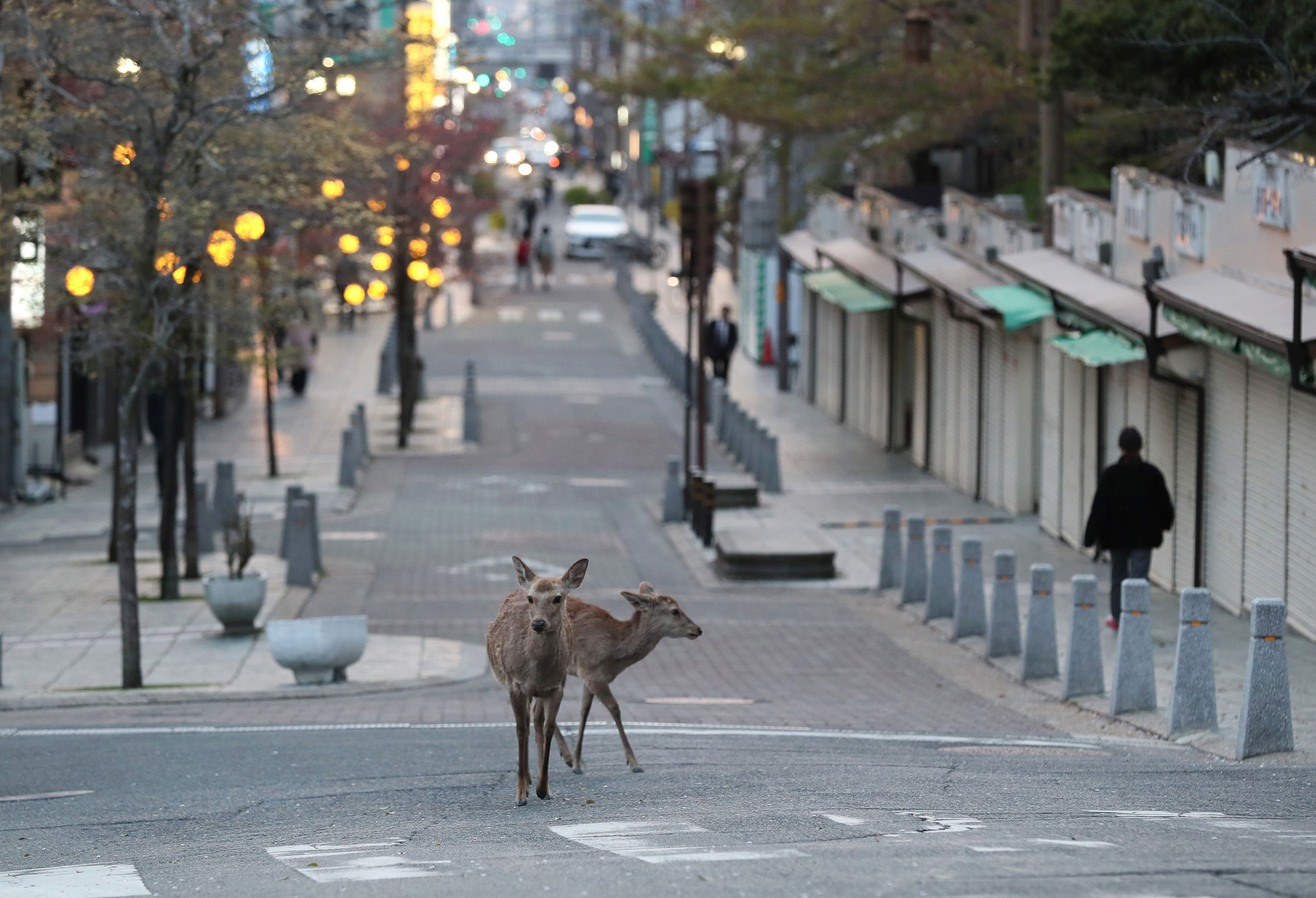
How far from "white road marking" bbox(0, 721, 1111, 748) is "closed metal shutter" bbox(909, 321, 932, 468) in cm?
Answer: 1697

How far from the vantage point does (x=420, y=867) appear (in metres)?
8.01

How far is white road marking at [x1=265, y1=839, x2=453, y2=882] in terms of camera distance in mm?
7820

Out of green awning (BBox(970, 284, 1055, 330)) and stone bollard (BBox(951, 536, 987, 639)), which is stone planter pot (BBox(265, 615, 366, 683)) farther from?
green awning (BBox(970, 284, 1055, 330))

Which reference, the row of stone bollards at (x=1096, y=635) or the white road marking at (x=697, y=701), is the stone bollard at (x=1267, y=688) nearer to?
the row of stone bollards at (x=1096, y=635)

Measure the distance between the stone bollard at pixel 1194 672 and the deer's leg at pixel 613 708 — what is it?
12.6 ft

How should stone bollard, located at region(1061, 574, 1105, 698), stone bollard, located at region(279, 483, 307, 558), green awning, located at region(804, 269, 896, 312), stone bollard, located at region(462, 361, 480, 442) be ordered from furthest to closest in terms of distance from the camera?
stone bollard, located at region(462, 361, 480, 442), green awning, located at region(804, 269, 896, 312), stone bollard, located at region(279, 483, 307, 558), stone bollard, located at region(1061, 574, 1105, 698)

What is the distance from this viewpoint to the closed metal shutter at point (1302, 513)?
15898 mm

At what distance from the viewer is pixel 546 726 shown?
32.4 feet

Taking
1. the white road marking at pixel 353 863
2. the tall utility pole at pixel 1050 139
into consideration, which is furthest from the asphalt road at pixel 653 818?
the tall utility pole at pixel 1050 139

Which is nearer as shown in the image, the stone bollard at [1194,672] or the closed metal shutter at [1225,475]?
the stone bollard at [1194,672]

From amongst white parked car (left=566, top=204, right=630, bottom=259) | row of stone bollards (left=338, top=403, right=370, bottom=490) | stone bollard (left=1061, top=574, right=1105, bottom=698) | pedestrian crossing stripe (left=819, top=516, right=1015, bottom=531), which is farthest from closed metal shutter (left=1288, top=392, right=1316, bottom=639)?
white parked car (left=566, top=204, right=630, bottom=259)

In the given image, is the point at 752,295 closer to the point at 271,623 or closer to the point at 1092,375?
the point at 1092,375

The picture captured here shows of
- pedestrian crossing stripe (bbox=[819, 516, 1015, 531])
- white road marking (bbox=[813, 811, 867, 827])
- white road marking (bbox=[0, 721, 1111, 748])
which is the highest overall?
white road marking (bbox=[813, 811, 867, 827])

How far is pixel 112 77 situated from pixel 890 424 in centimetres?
1761
